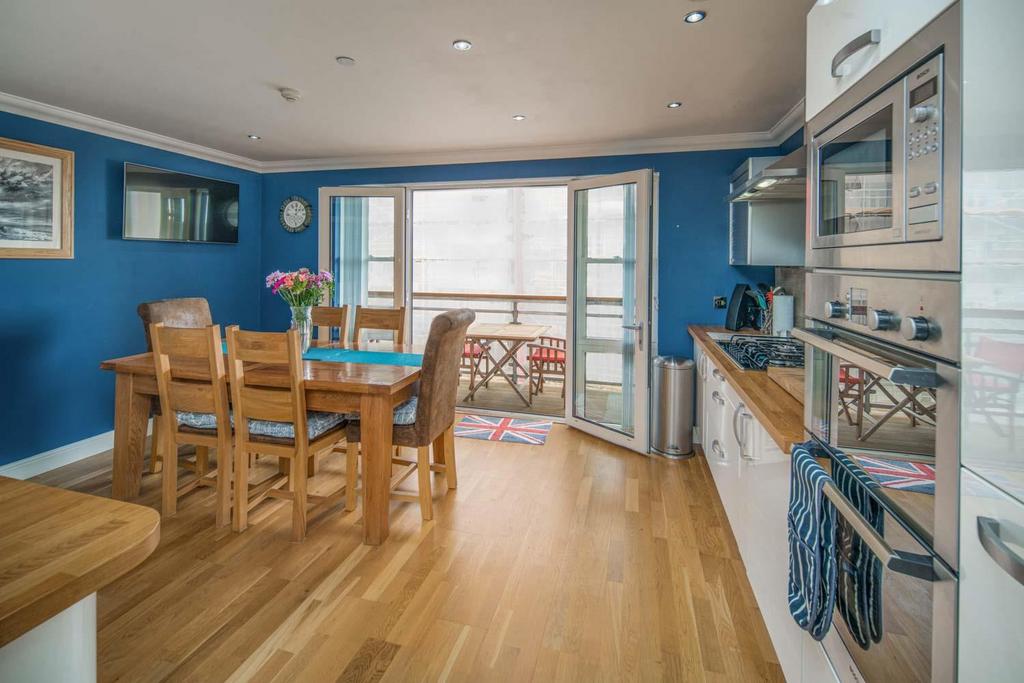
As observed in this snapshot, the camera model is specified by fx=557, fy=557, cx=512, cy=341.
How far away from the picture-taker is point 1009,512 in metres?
0.66

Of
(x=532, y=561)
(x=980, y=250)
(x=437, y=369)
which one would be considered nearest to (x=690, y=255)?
(x=437, y=369)

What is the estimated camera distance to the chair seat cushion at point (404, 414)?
2846 millimetres

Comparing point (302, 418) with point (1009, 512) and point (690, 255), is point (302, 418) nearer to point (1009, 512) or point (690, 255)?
point (1009, 512)

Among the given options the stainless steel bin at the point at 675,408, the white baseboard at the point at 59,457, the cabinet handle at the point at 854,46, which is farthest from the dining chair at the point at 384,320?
the cabinet handle at the point at 854,46

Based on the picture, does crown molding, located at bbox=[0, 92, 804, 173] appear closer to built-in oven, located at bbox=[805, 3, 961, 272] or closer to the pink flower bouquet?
the pink flower bouquet

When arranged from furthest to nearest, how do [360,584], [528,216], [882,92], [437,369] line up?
[528,216]
[437,369]
[360,584]
[882,92]

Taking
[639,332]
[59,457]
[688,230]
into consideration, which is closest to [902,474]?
[639,332]

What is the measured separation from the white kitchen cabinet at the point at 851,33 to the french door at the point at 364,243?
4.03m

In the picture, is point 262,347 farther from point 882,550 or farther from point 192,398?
point 882,550

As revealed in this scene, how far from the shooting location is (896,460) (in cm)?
96

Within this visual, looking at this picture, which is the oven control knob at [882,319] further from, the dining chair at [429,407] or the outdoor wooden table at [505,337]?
the outdoor wooden table at [505,337]

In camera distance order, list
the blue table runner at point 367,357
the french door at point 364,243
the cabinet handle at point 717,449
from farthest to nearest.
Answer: the french door at point 364,243 < the blue table runner at point 367,357 < the cabinet handle at point 717,449

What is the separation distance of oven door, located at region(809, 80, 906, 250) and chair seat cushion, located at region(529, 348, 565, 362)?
14.4 feet

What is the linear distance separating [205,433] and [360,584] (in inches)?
48.0
